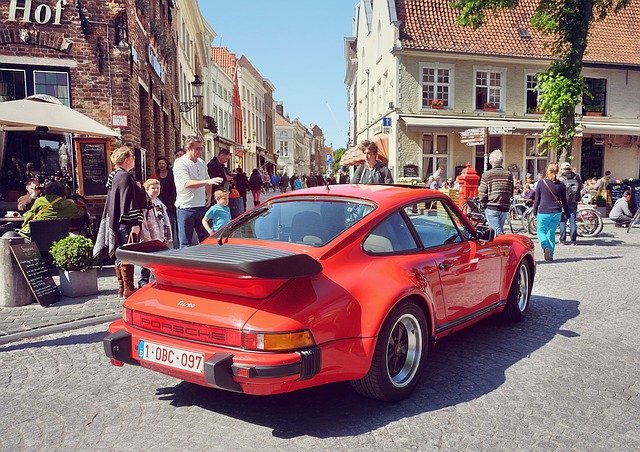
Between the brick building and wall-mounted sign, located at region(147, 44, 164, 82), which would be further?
wall-mounted sign, located at region(147, 44, 164, 82)

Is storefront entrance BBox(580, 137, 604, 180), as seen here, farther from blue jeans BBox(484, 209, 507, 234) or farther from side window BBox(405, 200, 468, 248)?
side window BBox(405, 200, 468, 248)

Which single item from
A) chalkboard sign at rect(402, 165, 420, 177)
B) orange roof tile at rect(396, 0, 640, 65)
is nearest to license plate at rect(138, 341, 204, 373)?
chalkboard sign at rect(402, 165, 420, 177)

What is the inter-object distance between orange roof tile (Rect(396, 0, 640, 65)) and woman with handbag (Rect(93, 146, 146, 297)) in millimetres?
19745

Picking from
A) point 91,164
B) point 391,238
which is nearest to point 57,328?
point 391,238

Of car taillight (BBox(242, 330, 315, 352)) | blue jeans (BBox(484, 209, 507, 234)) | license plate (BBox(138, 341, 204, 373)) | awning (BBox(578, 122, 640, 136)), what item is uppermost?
awning (BBox(578, 122, 640, 136))

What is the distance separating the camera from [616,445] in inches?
124

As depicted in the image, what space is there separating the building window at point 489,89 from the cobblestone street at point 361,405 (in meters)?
21.1

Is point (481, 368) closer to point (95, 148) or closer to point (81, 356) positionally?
point (81, 356)

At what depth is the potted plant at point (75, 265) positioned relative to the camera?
6824 mm

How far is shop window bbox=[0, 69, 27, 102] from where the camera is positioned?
10.8 metres

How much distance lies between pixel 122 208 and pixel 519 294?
4.38 m

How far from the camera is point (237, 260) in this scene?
3068mm

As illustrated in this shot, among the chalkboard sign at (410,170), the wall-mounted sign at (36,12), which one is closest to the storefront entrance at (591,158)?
the chalkboard sign at (410,170)

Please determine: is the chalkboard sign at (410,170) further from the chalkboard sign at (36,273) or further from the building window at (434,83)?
the chalkboard sign at (36,273)
